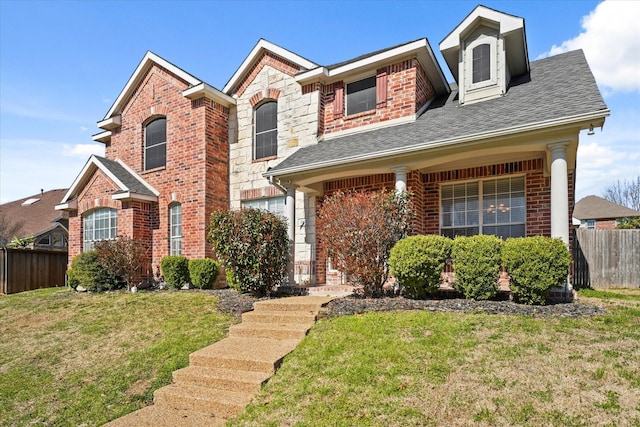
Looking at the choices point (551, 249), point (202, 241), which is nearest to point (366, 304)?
point (551, 249)

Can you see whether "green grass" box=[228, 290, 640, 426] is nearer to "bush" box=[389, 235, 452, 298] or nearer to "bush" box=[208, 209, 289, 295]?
"bush" box=[389, 235, 452, 298]

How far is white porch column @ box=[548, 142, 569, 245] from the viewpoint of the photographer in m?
6.59

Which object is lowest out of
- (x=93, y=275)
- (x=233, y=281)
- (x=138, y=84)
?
(x=93, y=275)

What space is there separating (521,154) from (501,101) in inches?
66.1

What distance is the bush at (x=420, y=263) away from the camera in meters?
6.85

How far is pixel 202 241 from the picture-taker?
11.9 meters

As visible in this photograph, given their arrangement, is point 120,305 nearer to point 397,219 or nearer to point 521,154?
point 397,219

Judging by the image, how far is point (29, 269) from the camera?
15.6m

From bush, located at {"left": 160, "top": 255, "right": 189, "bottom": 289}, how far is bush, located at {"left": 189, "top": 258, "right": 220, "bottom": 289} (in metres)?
0.39

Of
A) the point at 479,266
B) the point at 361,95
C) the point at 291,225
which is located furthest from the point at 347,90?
the point at 479,266

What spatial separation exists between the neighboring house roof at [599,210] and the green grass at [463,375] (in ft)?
97.3

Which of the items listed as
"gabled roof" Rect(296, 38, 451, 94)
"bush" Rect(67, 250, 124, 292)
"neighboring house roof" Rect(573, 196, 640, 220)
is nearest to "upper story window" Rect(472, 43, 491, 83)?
"gabled roof" Rect(296, 38, 451, 94)

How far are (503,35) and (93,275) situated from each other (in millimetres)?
13353

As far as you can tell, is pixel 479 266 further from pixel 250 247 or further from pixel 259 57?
pixel 259 57
